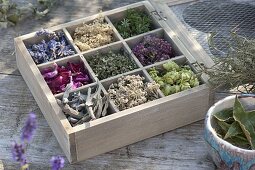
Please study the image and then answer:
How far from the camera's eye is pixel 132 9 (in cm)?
332

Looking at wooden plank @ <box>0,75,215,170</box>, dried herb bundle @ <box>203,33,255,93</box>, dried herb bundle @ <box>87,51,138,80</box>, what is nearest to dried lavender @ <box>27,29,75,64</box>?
dried herb bundle @ <box>87,51,138,80</box>

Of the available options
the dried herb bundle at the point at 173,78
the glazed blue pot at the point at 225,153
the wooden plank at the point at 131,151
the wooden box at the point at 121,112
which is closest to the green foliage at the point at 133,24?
the wooden box at the point at 121,112

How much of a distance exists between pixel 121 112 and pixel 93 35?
23.0 inches

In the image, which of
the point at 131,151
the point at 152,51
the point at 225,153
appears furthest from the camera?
the point at 152,51

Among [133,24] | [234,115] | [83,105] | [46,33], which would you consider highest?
[46,33]

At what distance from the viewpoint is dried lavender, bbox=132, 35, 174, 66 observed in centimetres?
308

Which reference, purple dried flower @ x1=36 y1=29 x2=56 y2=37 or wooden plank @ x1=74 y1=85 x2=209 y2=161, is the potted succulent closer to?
wooden plank @ x1=74 y1=85 x2=209 y2=161

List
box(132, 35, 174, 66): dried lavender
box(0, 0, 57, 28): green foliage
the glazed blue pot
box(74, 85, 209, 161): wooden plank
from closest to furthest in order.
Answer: the glazed blue pot < box(74, 85, 209, 161): wooden plank < box(132, 35, 174, 66): dried lavender < box(0, 0, 57, 28): green foliage

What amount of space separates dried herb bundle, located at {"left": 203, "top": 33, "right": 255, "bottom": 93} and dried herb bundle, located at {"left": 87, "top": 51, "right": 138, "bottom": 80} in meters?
0.37

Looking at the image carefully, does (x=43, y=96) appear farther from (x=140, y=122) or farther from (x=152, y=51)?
(x=152, y=51)

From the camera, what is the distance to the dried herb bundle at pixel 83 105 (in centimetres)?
276

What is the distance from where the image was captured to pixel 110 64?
3.03m

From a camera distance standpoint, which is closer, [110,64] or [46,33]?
[110,64]

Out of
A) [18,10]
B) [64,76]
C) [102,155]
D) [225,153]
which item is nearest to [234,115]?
[225,153]
